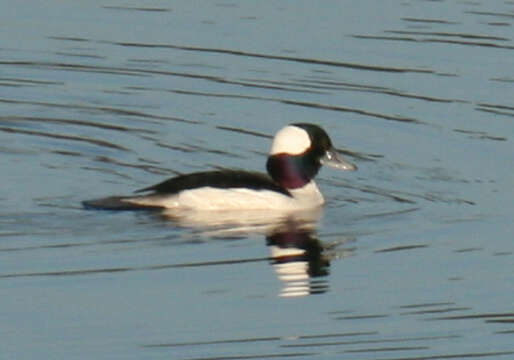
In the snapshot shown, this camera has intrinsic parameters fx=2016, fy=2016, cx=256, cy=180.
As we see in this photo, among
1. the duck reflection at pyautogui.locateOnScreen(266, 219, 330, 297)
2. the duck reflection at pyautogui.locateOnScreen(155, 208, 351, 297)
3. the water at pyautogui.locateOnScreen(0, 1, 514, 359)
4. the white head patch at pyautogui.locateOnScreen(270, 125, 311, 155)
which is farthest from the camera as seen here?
the white head patch at pyautogui.locateOnScreen(270, 125, 311, 155)

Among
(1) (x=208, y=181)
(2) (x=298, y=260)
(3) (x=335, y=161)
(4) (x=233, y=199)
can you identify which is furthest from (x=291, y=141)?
(2) (x=298, y=260)

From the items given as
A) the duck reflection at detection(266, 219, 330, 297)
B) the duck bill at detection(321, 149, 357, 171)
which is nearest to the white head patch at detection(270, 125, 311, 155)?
the duck bill at detection(321, 149, 357, 171)

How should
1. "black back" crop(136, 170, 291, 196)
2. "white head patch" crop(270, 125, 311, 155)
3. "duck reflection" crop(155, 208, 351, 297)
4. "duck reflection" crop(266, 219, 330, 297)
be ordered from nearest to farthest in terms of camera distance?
"duck reflection" crop(266, 219, 330, 297) < "duck reflection" crop(155, 208, 351, 297) < "black back" crop(136, 170, 291, 196) < "white head patch" crop(270, 125, 311, 155)

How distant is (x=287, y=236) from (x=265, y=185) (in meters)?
1.13

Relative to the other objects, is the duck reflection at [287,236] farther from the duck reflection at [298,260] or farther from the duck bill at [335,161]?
the duck bill at [335,161]

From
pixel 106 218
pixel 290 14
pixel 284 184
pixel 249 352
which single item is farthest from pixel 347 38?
pixel 249 352

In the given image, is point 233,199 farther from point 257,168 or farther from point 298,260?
point 298,260

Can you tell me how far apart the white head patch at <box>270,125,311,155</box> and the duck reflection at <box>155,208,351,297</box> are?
0.67 metres

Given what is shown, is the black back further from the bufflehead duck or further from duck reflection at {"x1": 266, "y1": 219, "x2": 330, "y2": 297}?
duck reflection at {"x1": 266, "y1": 219, "x2": 330, "y2": 297}

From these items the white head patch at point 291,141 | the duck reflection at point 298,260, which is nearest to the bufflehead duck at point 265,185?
the white head patch at point 291,141

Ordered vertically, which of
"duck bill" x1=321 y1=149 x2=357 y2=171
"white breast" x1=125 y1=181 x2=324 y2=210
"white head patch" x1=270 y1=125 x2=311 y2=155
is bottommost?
"white breast" x1=125 y1=181 x2=324 y2=210

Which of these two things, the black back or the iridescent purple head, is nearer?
the black back

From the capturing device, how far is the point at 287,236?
1650 centimetres

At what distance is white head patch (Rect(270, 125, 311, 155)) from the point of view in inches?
703
